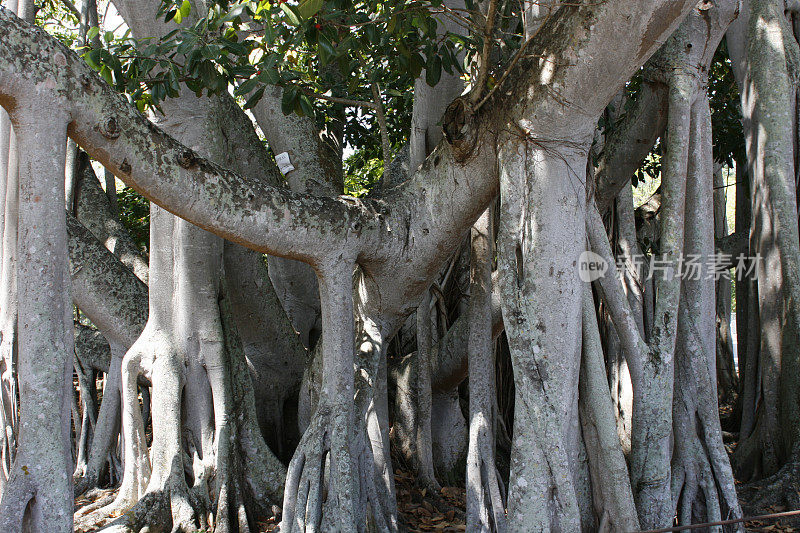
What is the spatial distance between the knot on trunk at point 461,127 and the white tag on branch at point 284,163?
5.73 ft

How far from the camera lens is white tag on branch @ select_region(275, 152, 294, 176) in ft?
16.5

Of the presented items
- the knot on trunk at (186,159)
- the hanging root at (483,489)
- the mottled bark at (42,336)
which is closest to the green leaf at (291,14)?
the knot on trunk at (186,159)

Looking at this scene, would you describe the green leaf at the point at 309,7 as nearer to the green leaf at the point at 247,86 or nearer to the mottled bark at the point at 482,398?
the green leaf at the point at 247,86

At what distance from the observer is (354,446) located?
3.71 meters

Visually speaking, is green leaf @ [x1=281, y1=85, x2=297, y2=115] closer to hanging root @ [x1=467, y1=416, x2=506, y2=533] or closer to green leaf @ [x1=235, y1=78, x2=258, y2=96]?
green leaf @ [x1=235, y1=78, x2=258, y2=96]

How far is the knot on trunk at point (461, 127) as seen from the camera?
351cm

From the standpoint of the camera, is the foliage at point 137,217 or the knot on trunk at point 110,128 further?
the foliage at point 137,217

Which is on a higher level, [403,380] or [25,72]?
[25,72]

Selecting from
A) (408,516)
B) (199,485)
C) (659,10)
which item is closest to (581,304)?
(659,10)

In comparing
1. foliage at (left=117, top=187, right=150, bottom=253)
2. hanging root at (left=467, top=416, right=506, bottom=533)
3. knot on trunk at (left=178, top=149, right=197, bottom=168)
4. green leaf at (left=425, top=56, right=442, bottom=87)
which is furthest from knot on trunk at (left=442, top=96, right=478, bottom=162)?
foliage at (left=117, top=187, right=150, bottom=253)

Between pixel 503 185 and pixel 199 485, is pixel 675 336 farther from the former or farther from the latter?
pixel 199 485

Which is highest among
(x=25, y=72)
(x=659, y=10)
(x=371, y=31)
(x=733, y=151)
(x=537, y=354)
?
(x=733, y=151)

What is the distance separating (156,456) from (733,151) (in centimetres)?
550

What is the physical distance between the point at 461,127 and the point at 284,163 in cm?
186
